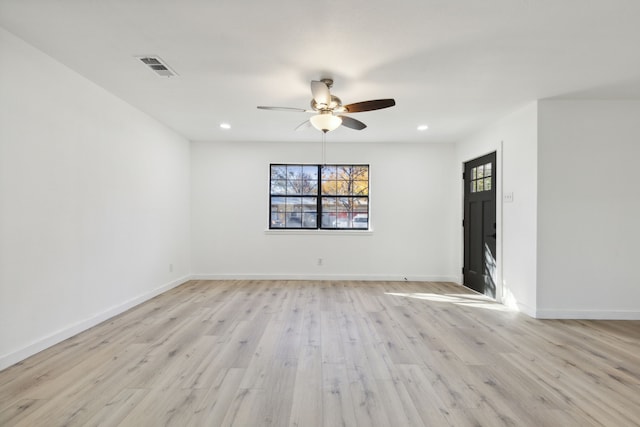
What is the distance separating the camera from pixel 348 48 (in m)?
2.30

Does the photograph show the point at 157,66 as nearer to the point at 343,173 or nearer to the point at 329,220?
the point at 343,173

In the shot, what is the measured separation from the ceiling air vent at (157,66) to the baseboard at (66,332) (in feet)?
8.08

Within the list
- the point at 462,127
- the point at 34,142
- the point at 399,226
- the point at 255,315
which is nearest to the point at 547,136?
the point at 462,127

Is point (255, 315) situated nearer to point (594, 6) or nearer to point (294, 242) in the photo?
point (294, 242)

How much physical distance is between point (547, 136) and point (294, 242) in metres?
3.89

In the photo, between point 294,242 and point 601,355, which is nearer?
point 601,355

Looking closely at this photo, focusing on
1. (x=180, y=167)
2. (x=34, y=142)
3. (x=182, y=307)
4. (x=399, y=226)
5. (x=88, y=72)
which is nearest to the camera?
(x=34, y=142)

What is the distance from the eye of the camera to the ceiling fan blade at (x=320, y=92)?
97.3 inches

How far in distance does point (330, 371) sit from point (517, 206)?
10.0 feet

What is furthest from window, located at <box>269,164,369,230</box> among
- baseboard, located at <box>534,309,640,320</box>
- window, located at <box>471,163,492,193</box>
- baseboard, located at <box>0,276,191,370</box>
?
baseboard, located at <box>534,309,640,320</box>

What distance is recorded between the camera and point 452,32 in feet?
6.91

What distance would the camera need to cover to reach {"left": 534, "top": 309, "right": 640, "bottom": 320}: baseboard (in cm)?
332

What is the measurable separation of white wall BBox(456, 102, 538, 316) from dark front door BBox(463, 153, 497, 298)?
0.62ft

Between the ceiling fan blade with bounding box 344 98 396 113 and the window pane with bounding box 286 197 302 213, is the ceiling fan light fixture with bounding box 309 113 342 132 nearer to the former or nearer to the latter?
the ceiling fan blade with bounding box 344 98 396 113
